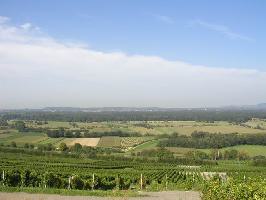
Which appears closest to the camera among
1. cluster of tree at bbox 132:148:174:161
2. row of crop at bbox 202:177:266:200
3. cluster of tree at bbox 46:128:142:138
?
row of crop at bbox 202:177:266:200

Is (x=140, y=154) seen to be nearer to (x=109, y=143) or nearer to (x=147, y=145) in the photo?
(x=147, y=145)

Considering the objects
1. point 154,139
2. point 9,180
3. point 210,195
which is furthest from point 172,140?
point 210,195

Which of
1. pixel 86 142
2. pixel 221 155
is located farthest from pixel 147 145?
pixel 221 155

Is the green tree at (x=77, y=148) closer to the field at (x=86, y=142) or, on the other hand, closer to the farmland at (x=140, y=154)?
the farmland at (x=140, y=154)

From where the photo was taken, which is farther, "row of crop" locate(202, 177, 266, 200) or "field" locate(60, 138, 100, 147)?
"field" locate(60, 138, 100, 147)

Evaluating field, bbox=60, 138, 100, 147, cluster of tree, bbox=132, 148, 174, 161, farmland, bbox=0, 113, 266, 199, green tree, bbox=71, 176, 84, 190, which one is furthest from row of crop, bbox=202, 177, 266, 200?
field, bbox=60, 138, 100, 147

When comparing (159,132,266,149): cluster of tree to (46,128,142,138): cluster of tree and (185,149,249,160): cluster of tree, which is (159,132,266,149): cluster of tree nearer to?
(185,149,249,160): cluster of tree

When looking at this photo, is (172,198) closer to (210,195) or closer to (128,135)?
(210,195)

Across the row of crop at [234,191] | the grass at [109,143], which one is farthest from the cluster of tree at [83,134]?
the row of crop at [234,191]

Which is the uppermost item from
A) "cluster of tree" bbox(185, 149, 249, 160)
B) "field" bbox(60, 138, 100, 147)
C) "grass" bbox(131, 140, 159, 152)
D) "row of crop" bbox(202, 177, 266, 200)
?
"row of crop" bbox(202, 177, 266, 200)

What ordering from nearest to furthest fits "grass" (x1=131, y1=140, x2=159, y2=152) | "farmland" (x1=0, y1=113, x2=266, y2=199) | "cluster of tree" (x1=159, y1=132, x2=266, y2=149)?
"farmland" (x1=0, y1=113, x2=266, y2=199) → "grass" (x1=131, y1=140, x2=159, y2=152) → "cluster of tree" (x1=159, y1=132, x2=266, y2=149)

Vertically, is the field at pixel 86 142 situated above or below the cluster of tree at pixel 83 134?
below

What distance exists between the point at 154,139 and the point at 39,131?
42703 mm

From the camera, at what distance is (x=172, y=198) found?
26.0 metres
